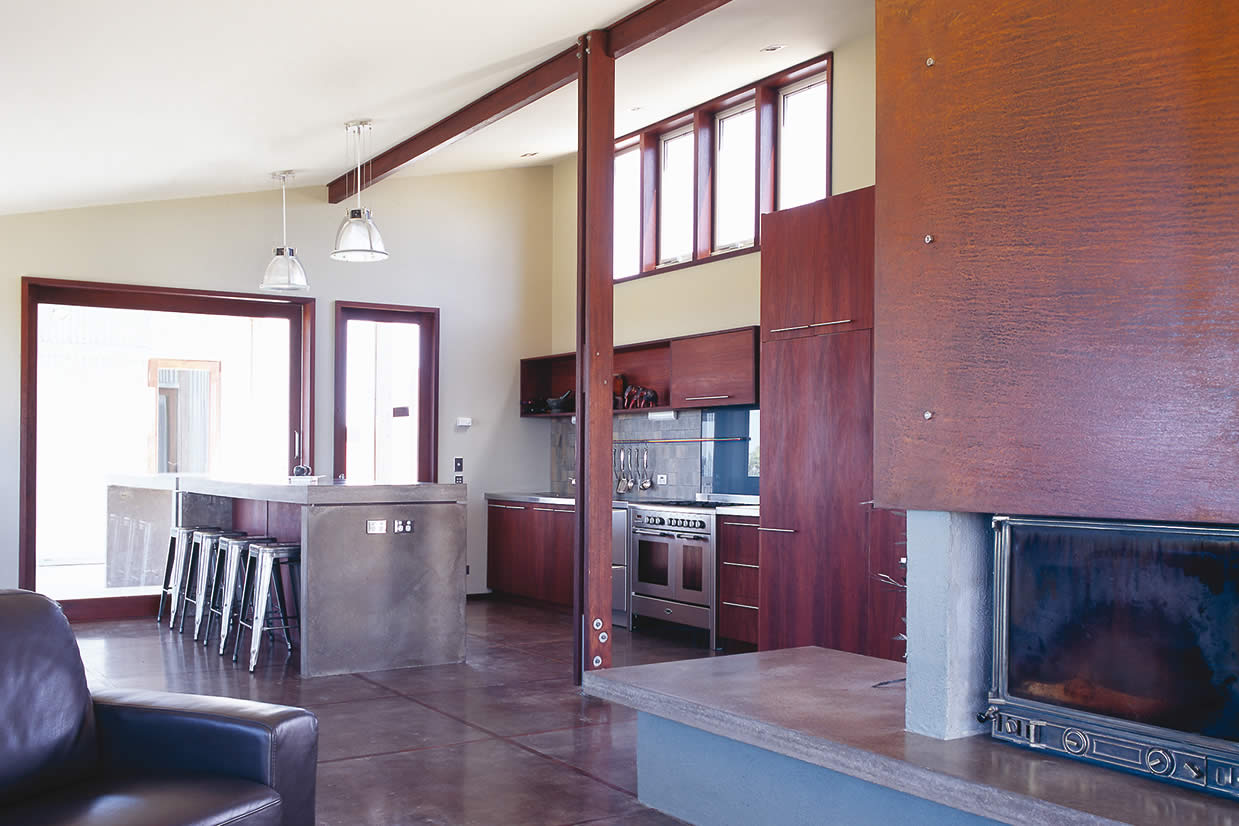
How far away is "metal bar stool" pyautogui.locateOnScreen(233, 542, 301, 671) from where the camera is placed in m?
5.85

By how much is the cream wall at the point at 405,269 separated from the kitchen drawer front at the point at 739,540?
320cm

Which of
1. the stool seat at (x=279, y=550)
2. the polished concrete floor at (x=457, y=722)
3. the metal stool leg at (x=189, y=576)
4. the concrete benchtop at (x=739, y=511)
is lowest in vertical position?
the polished concrete floor at (x=457, y=722)

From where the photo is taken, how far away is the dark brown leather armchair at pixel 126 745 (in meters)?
2.27

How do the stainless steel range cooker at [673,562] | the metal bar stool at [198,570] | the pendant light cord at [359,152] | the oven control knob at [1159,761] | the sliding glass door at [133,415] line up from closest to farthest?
the oven control knob at [1159,761], the stainless steel range cooker at [673,562], the pendant light cord at [359,152], the metal bar stool at [198,570], the sliding glass door at [133,415]

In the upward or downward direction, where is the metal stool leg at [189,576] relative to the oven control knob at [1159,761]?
downward

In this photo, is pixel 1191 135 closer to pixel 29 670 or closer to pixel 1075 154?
pixel 1075 154

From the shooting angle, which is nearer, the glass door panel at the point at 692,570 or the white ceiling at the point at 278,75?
the white ceiling at the point at 278,75

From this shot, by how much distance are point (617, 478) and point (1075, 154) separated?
6.30m

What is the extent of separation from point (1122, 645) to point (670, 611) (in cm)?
476

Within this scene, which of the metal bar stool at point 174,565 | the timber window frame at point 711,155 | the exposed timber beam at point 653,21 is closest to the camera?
the exposed timber beam at point 653,21

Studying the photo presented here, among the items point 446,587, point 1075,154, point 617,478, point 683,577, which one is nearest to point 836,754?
point 1075,154

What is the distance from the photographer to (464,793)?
146 inches

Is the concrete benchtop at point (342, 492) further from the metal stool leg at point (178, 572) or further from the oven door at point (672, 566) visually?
the oven door at point (672, 566)

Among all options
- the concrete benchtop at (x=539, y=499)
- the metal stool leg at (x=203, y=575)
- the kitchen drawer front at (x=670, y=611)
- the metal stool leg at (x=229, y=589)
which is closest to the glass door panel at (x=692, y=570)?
the kitchen drawer front at (x=670, y=611)
